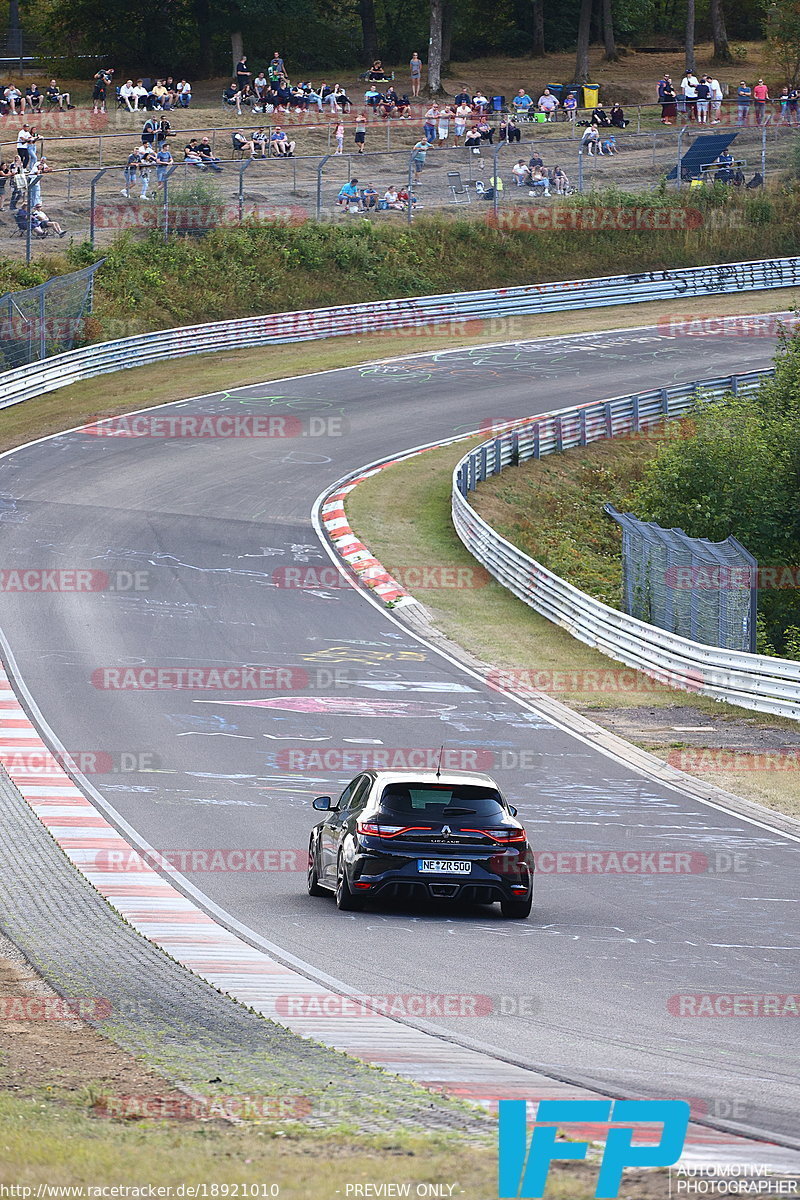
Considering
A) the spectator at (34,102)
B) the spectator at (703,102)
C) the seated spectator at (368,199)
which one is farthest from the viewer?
the spectator at (703,102)

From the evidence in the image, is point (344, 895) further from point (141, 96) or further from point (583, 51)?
point (583, 51)

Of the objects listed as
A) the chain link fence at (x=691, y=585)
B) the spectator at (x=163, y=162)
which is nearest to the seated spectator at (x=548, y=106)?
the spectator at (x=163, y=162)

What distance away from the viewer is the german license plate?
12680 mm

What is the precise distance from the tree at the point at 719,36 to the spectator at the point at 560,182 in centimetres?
3281

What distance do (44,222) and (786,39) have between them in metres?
51.0

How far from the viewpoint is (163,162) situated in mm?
57406

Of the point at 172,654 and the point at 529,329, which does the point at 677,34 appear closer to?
the point at 529,329

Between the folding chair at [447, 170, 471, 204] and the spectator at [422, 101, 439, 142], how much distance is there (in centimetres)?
424

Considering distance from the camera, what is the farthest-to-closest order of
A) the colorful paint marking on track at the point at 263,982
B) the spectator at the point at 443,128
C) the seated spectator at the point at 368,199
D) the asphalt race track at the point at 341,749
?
1. the spectator at the point at 443,128
2. the seated spectator at the point at 368,199
3. the asphalt race track at the point at 341,749
4. the colorful paint marking on track at the point at 263,982

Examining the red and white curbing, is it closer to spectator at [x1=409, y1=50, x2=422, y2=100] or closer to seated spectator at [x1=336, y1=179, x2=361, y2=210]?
seated spectator at [x1=336, y1=179, x2=361, y2=210]

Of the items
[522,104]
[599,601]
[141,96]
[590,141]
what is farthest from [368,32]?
[599,601]

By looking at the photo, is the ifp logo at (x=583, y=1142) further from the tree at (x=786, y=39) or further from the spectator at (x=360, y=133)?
the tree at (x=786, y=39)

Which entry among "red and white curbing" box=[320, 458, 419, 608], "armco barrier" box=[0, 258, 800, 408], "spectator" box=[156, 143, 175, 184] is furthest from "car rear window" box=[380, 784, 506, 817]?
"spectator" box=[156, 143, 175, 184]

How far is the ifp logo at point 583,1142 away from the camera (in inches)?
226
